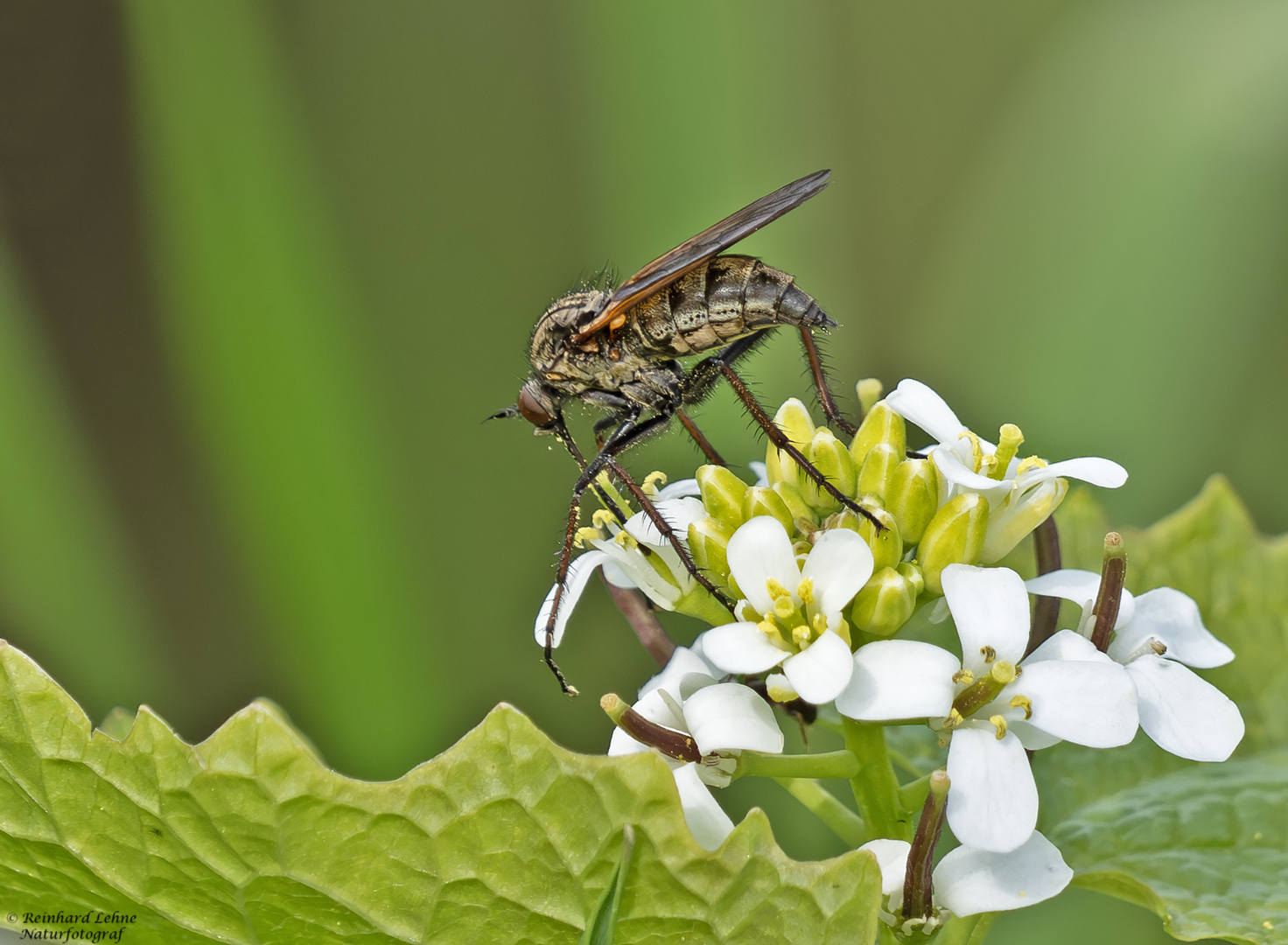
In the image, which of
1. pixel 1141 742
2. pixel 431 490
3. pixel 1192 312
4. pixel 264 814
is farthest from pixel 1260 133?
pixel 264 814

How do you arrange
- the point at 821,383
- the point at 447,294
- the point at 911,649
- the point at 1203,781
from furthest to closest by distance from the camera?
the point at 447,294 → the point at 821,383 → the point at 1203,781 → the point at 911,649

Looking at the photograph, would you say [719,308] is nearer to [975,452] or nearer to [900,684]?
[975,452]

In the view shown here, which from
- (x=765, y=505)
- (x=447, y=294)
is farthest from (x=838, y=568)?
(x=447, y=294)

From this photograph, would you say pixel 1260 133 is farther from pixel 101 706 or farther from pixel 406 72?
pixel 101 706

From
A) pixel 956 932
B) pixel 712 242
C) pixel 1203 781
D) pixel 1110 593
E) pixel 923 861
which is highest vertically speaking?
pixel 712 242

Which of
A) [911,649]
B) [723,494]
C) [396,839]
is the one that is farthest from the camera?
[723,494]

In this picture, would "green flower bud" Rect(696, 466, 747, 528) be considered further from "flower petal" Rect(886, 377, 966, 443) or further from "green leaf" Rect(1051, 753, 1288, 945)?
"green leaf" Rect(1051, 753, 1288, 945)

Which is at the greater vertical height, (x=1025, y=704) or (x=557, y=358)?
(x=557, y=358)

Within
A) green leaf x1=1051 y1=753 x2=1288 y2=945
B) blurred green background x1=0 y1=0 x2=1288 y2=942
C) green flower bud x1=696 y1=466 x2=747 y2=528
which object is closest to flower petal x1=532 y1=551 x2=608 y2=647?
green flower bud x1=696 y1=466 x2=747 y2=528
